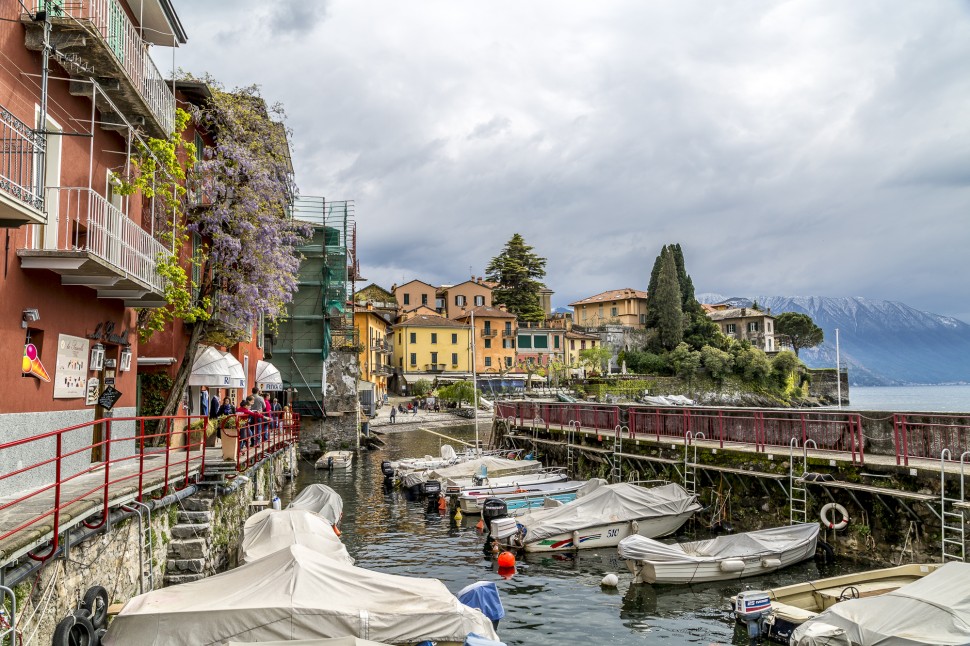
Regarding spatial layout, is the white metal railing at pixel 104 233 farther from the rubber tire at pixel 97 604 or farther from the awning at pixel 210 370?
the awning at pixel 210 370

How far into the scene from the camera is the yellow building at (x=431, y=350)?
3851 inches

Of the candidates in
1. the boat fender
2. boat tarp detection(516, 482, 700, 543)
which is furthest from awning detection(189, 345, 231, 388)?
the boat fender

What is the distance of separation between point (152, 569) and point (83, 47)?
35.4 ft

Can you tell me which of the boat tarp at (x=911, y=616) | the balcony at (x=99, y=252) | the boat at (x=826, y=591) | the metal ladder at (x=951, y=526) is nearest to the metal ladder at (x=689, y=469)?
the metal ladder at (x=951, y=526)

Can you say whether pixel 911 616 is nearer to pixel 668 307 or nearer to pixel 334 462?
pixel 334 462

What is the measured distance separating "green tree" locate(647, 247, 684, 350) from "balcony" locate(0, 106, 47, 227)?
97.2m

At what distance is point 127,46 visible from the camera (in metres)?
17.6

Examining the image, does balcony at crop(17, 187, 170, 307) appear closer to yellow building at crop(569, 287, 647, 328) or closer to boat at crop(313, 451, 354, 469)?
boat at crop(313, 451, 354, 469)

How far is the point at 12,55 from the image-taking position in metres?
13.4

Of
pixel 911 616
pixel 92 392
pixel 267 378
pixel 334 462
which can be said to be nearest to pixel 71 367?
pixel 92 392

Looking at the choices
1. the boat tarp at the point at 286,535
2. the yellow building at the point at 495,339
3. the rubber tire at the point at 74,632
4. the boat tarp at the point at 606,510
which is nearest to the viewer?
the rubber tire at the point at 74,632

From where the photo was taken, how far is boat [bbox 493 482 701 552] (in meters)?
21.6

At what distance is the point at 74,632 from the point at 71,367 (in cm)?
771

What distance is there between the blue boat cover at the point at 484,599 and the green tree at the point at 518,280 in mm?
96196
